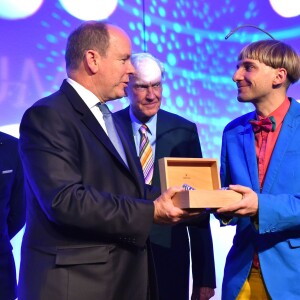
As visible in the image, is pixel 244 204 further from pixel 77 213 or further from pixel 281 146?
pixel 77 213

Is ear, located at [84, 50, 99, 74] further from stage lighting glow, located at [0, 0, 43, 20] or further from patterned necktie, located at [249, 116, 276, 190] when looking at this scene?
stage lighting glow, located at [0, 0, 43, 20]

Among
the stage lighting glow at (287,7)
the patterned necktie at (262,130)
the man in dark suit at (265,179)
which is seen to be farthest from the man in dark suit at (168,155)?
the stage lighting glow at (287,7)

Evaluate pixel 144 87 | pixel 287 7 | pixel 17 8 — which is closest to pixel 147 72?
pixel 144 87

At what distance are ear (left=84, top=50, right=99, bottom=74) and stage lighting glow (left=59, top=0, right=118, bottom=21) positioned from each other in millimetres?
1289

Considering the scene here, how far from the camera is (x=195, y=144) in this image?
99.3 inches

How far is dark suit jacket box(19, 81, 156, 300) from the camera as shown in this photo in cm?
155

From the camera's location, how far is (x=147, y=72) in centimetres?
254

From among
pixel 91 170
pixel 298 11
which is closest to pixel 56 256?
pixel 91 170

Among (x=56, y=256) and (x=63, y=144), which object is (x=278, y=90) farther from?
(x=56, y=256)

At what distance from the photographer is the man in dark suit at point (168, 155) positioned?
7.66ft

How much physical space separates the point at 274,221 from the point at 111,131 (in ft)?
2.17

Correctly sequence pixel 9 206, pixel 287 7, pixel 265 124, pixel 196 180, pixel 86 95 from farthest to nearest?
1. pixel 287 7
2. pixel 9 206
3. pixel 265 124
4. pixel 196 180
5. pixel 86 95

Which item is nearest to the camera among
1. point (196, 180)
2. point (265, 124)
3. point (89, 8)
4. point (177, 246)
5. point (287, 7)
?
point (196, 180)

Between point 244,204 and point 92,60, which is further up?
point 92,60
